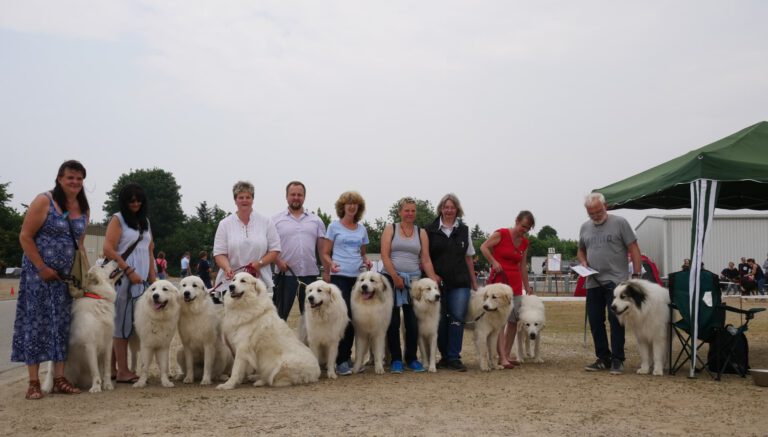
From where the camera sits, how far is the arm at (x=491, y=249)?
7801mm

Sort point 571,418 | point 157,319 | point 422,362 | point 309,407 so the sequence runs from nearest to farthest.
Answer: point 571,418, point 309,407, point 157,319, point 422,362

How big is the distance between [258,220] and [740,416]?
4783mm

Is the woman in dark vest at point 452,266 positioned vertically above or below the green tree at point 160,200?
below

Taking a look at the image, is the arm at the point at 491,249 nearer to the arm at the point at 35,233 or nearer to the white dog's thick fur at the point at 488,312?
the white dog's thick fur at the point at 488,312

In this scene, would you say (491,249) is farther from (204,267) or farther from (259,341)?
(204,267)

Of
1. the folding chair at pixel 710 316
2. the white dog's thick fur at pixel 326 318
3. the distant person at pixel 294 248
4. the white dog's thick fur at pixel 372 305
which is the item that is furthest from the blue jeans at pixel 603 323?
the distant person at pixel 294 248

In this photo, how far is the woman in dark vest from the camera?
7.49 m

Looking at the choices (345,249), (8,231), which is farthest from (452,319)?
(8,231)

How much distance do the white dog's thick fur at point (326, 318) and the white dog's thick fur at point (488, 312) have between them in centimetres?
160

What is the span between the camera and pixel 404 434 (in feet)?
14.3

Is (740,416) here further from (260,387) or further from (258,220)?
(258,220)

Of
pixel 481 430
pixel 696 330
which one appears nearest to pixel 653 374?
pixel 696 330

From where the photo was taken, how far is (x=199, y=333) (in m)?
6.39

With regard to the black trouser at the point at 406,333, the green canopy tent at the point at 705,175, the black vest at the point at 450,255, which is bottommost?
the black trouser at the point at 406,333
